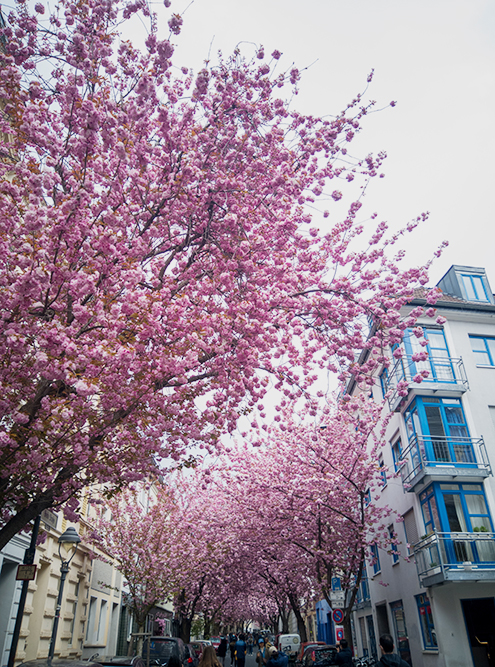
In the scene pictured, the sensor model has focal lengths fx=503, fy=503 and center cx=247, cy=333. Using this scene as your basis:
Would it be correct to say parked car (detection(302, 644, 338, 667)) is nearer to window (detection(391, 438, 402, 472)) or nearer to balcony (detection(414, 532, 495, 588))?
balcony (detection(414, 532, 495, 588))

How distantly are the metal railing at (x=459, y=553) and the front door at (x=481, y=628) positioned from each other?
1.60 meters

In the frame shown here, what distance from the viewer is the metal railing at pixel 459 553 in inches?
607

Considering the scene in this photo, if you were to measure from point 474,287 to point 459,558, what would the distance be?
11.6m

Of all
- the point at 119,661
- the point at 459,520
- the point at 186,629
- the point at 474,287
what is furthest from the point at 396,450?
the point at 186,629

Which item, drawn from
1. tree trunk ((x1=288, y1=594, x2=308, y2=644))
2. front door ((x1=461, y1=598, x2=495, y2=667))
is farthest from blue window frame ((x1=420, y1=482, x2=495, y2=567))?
tree trunk ((x1=288, y1=594, x2=308, y2=644))

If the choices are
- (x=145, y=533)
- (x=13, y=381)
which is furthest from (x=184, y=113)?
(x=145, y=533)

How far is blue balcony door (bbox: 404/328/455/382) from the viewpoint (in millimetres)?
19141

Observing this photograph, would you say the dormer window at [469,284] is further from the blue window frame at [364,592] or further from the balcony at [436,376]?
the blue window frame at [364,592]

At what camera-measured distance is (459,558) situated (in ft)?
51.9

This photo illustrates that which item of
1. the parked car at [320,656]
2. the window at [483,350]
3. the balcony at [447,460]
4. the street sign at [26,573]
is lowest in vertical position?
the parked car at [320,656]

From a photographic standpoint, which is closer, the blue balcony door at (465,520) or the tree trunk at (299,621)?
the blue balcony door at (465,520)

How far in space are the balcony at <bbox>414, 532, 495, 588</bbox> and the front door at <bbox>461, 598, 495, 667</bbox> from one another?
1441 millimetres

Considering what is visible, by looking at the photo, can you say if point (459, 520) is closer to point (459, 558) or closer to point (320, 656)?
point (459, 558)

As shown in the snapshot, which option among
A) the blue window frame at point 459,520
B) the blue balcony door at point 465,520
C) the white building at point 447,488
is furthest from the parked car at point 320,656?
the blue balcony door at point 465,520
